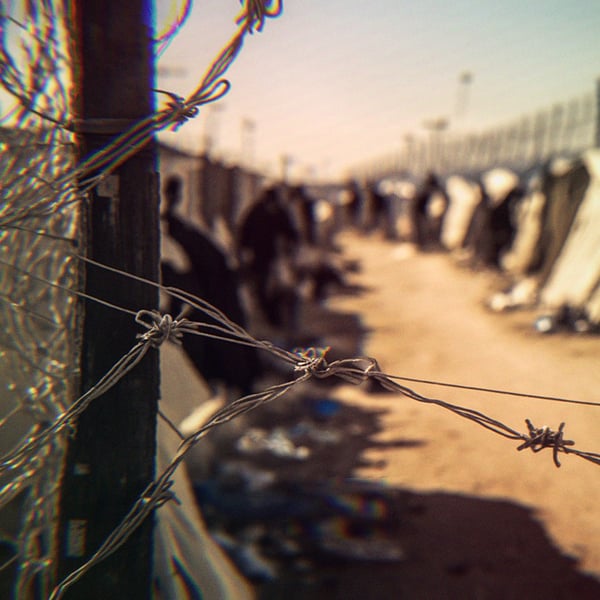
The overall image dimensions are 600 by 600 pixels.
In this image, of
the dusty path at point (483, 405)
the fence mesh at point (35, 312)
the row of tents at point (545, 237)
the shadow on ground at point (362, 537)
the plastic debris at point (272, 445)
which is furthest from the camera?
the row of tents at point (545, 237)

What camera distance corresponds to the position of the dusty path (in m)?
4.06

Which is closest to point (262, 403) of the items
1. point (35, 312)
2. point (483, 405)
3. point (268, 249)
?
point (35, 312)

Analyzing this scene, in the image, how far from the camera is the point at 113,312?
4.17ft

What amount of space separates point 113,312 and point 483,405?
4.98m

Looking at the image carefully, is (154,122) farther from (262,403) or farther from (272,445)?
(272,445)

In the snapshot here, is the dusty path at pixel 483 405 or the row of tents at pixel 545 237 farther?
the row of tents at pixel 545 237

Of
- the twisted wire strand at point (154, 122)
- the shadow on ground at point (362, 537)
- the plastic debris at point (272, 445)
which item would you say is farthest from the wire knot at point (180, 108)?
the plastic debris at point (272, 445)

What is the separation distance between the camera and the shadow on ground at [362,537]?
3.12 metres

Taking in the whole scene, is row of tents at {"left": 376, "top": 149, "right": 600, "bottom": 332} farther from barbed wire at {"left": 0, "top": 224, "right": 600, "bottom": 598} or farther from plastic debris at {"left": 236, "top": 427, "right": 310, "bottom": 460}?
barbed wire at {"left": 0, "top": 224, "right": 600, "bottom": 598}

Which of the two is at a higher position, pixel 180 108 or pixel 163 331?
pixel 180 108

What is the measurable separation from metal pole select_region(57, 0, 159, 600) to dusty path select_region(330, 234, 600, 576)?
9.69 ft

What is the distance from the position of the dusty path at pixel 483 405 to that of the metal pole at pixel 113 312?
9.69 feet

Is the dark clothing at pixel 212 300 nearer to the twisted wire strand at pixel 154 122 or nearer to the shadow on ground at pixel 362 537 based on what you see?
the shadow on ground at pixel 362 537

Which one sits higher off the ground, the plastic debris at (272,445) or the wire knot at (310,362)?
the wire knot at (310,362)
